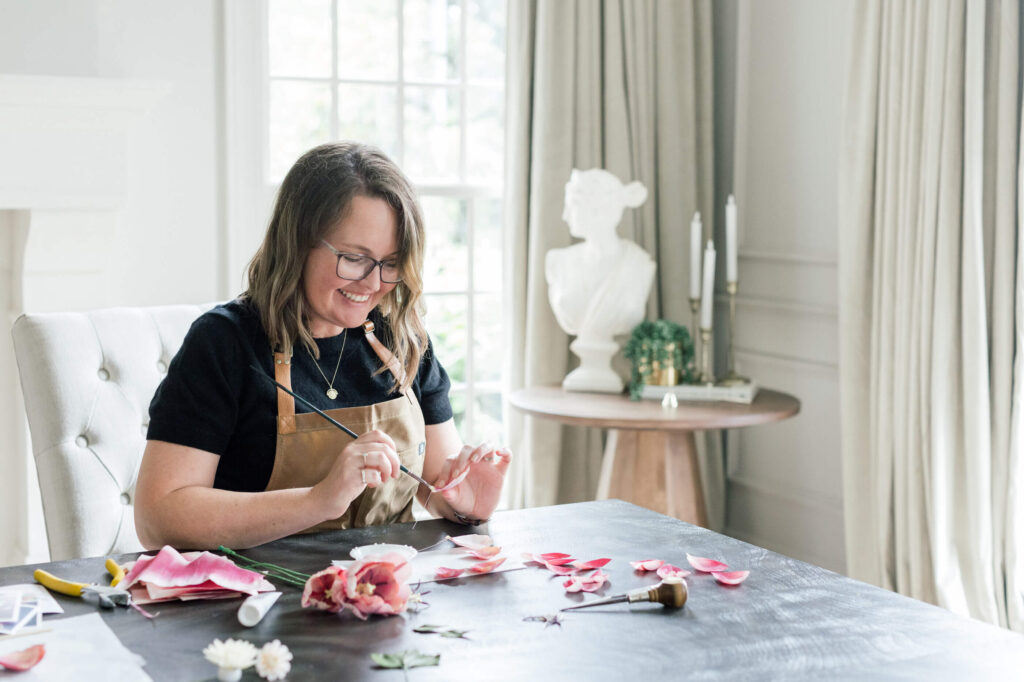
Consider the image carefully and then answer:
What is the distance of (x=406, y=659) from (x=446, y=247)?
2.61 metres

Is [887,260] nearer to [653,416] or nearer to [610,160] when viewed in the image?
[653,416]

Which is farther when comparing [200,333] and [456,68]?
[456,68]

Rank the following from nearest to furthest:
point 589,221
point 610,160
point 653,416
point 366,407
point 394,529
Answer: point 394,529
point 366,407
point 653,416
point 589,221
point 610,160

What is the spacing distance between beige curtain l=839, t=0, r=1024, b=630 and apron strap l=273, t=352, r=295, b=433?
1626 millimetres

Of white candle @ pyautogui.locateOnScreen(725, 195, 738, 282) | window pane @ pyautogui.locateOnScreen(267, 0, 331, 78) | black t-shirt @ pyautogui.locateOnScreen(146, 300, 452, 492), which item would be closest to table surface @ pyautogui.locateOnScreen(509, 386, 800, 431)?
white candle @ pyautogui.locateOnScreen(725, 195, 738, 282)

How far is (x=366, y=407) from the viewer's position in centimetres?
171

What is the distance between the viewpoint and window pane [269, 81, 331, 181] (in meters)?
3.31

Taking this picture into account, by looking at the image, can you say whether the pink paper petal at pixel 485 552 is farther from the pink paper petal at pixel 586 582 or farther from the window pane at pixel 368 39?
the window pane at pixel 368 39

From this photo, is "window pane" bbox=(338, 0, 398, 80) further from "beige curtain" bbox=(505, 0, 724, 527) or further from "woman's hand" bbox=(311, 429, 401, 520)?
"woman's hand" bbox=(311, 429, 401, 520)

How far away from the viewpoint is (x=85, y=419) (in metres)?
1.79

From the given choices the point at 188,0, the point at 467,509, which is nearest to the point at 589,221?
the point at 188,0

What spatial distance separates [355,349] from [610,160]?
1.79m

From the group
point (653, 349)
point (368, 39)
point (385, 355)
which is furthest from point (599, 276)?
point (385, 355)

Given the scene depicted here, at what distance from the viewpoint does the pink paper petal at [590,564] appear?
1.33m
